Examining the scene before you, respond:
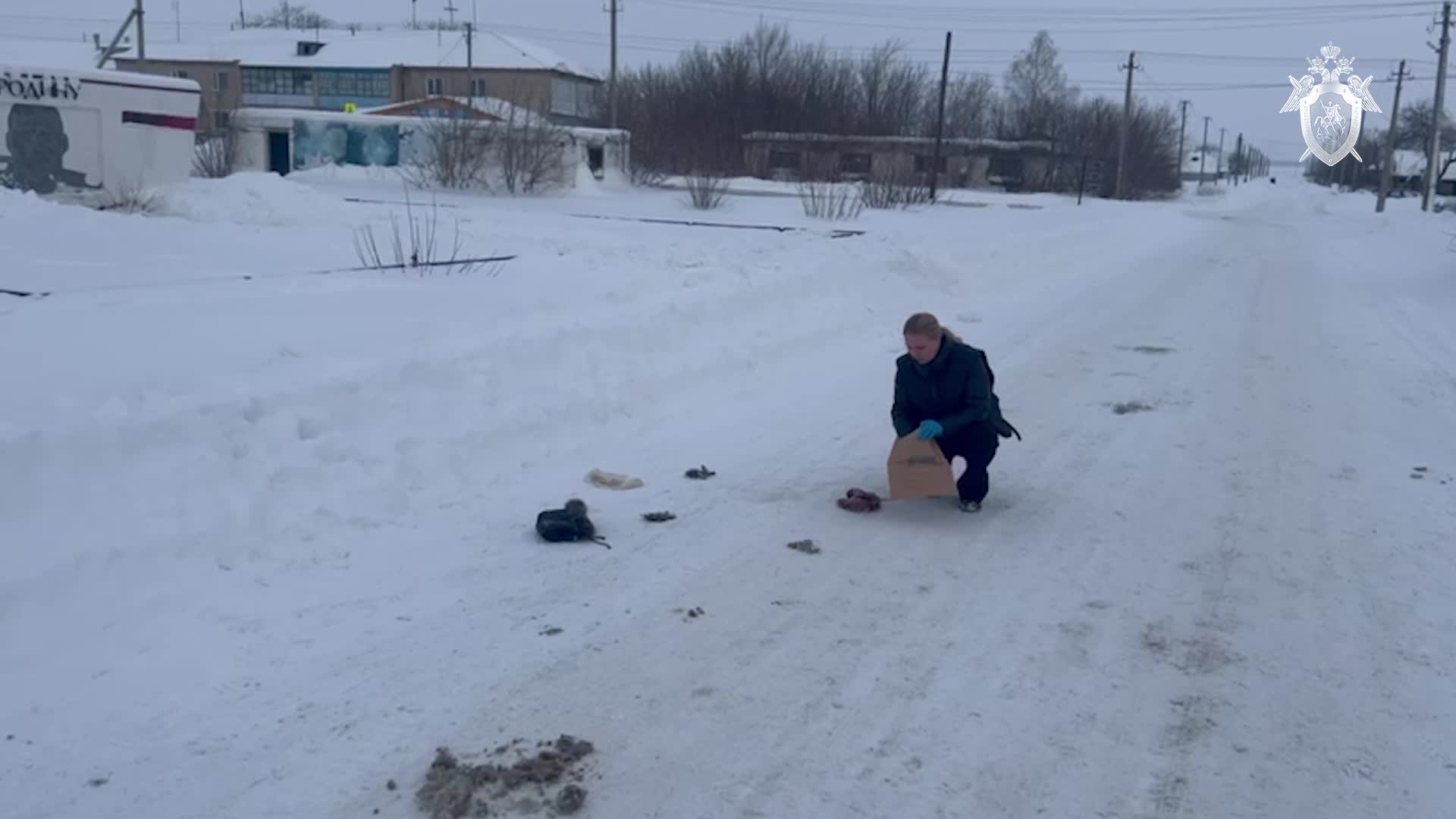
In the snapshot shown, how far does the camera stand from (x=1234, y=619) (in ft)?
18.5

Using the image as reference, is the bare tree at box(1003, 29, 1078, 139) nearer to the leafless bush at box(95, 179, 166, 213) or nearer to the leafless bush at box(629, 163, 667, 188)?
the leafless bush at box(629, 163, 667, 188)

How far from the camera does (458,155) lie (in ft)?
129

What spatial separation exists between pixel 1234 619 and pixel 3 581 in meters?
5.12

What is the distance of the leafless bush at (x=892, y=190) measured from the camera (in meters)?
36.7

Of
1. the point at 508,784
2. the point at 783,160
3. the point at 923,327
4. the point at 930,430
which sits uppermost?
the point at 783,160

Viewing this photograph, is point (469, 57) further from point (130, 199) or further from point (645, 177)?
point (130, 199)

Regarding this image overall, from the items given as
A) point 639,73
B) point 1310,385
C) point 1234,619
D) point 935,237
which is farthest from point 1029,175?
point 1234,619

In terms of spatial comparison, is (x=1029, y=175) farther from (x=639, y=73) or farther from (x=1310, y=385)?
(x=1310, y=385)

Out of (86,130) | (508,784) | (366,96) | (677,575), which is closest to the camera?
(508,784)

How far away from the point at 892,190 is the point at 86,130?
21.2 metres

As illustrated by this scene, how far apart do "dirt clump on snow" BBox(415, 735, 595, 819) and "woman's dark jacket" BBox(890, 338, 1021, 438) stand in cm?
357

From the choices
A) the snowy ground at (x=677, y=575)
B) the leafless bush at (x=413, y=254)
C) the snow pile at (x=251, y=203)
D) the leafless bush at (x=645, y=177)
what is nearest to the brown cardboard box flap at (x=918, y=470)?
the snowy ground at (x=677, y=575)

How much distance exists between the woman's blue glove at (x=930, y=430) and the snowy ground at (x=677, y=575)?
1.63ft

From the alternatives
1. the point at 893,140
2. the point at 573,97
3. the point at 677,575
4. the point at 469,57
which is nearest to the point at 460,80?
the point at 573,97
